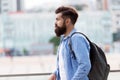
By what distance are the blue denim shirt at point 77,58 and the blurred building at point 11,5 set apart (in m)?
2.69

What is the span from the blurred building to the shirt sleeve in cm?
271

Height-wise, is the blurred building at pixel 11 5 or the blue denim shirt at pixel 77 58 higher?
the blue denim shirt at pixel 77 58

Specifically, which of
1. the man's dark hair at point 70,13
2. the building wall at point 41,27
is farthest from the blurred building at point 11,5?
the man's dark hair at point 70,13

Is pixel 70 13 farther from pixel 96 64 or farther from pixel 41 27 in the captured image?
pixel 41 27

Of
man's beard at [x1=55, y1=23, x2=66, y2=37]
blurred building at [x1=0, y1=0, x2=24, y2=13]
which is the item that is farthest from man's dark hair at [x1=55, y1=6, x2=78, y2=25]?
blurred building at [x1=0, y1=0, x2=24, y2=13]

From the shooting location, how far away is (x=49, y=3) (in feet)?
13.9

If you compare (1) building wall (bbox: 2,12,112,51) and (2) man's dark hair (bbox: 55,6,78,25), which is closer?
(2) man's dark hair (bbox: 55,6,78,25)

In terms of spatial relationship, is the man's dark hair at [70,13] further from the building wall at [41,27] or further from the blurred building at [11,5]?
the building wall at [41,27]

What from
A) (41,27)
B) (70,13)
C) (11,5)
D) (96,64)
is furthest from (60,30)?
(41,27)

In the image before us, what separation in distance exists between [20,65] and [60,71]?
312cm

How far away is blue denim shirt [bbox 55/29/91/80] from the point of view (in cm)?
130

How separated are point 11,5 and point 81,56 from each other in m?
2.93

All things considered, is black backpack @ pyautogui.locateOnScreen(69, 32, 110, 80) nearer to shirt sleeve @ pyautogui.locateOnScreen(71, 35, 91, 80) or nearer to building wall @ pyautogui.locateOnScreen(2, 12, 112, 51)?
shirt sleeve @ pyautogui.locateOnScreen(71, 35, 91, 80)

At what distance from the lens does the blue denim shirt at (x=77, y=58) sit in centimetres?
130
